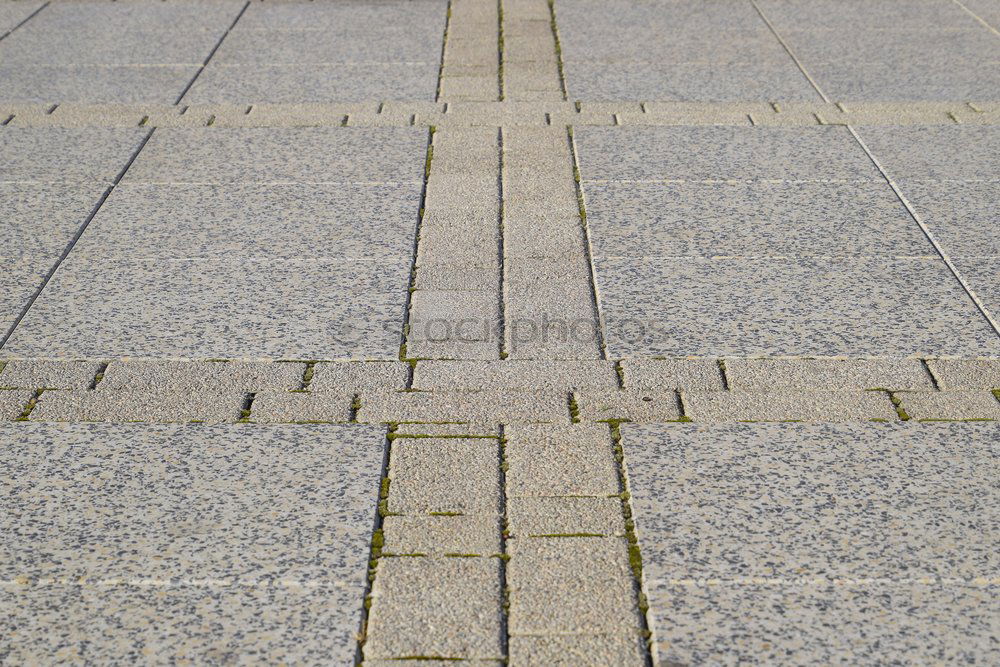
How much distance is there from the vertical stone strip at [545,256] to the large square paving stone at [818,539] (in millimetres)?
666

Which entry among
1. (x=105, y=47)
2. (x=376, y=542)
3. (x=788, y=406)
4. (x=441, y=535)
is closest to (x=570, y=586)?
(x=441, y=535)

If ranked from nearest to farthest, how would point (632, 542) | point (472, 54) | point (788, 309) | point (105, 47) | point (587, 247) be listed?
1. point (632, 542)
2. point (788, 309)
3. point (587, 247)
4. point (472, 54)
5. point (105, 47)

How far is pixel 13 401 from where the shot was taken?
12.2 ft

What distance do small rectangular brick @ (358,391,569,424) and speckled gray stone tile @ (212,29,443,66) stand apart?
4.34m

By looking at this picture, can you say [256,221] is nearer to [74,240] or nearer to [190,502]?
A: [74,240]

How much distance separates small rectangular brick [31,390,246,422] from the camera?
3.62 meters

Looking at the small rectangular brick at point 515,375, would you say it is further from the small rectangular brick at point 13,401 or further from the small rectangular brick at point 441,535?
the small rectangular brick at point 13,401

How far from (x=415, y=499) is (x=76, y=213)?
2.82 m

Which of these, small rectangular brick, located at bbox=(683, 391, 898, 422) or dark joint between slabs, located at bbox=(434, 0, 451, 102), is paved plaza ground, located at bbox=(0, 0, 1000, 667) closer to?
small rectangular brick, located at bbox=(683, 391, 898, 422)

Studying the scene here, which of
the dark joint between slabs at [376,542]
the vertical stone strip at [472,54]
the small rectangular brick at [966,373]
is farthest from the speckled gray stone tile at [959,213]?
the dark joint between slabs at [376,542]

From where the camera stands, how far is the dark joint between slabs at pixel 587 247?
4125 millimetres

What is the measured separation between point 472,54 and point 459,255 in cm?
336

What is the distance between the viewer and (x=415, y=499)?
322 centimetres

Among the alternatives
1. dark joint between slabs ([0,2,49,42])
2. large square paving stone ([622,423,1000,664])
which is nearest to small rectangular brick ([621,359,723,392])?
large square paving stone ([622,423,1000,664])
